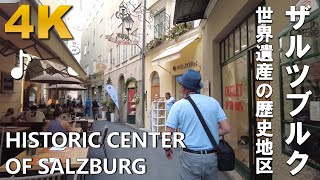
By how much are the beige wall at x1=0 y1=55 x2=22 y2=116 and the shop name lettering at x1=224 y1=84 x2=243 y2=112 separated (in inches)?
259

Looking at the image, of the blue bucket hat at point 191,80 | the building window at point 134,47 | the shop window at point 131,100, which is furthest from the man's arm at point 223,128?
the shop window at point 131,100

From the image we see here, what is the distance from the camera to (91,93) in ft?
131

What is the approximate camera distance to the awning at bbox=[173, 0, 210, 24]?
8320mm

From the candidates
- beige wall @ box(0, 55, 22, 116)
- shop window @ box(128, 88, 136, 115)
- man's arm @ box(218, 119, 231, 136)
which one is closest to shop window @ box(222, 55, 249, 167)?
man's arm @ box(218, 119, 231, 136)

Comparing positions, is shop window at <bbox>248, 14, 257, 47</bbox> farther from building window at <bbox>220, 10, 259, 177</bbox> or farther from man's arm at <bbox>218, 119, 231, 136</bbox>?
man's arm at <bbox>218, 119, 231, 136</bbox>

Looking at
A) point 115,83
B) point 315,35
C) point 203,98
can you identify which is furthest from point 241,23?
point 115,83

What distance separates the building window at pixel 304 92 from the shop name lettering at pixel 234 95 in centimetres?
256

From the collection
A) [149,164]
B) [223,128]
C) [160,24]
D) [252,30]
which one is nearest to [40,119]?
[149,164]

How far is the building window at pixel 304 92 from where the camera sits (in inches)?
133

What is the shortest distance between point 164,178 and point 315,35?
405 centimetres

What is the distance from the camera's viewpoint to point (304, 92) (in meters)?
3.66

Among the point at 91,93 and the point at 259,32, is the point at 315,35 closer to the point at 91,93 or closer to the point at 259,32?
the point at 259,32

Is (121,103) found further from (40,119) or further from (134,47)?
(40,119)

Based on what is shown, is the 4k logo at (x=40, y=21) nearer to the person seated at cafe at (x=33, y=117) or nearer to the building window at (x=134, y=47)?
the person seated at cafe at (x=33, y=117)
